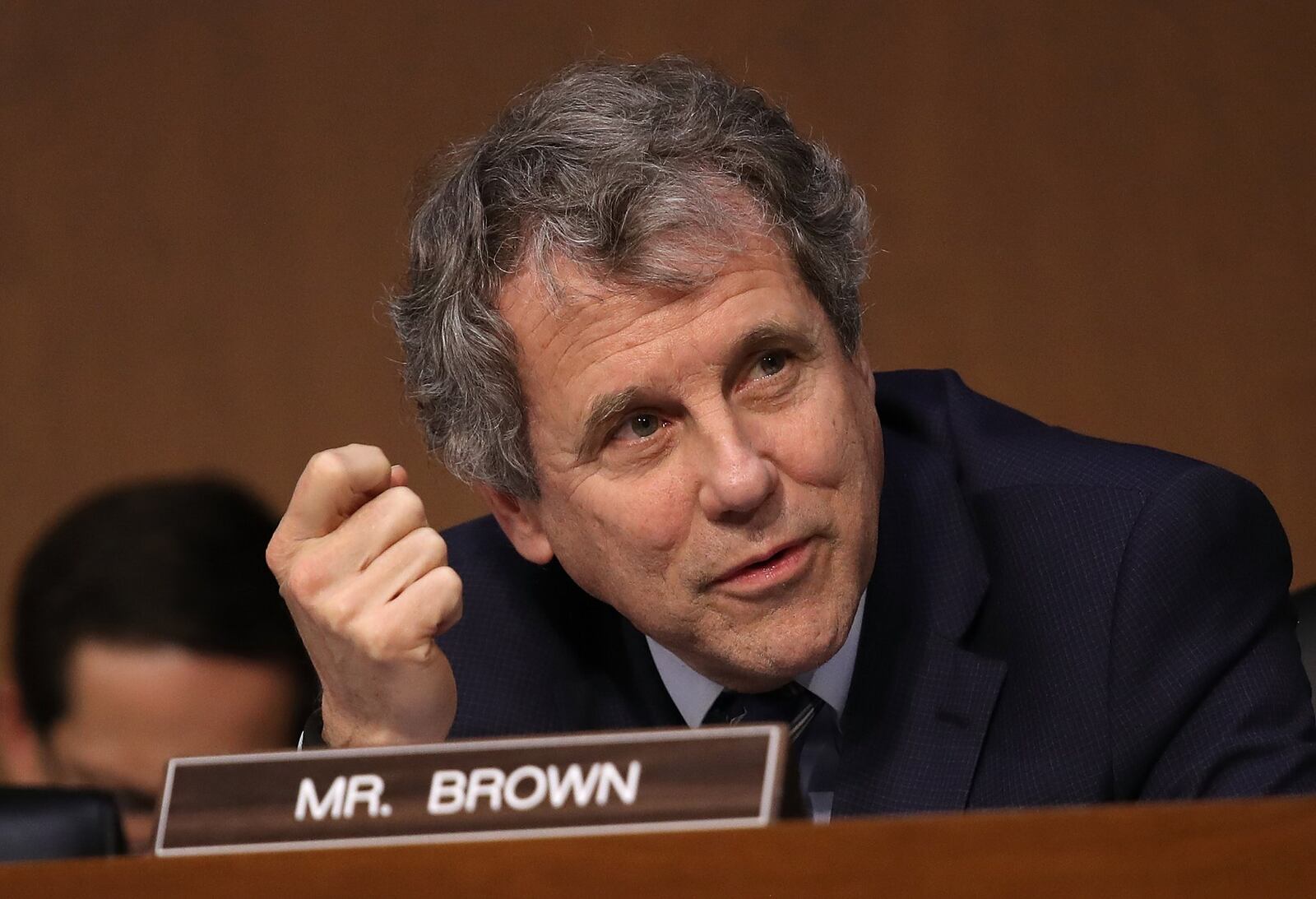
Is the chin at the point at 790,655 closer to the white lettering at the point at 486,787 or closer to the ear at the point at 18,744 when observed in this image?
the white lettering at the point at 486,787

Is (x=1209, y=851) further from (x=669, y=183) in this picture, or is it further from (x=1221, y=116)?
(x=1221, y=116)

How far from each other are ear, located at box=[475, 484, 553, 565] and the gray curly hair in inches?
1.4

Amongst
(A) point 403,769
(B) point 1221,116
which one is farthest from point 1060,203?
(A) point 403,769

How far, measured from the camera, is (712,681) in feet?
5.68

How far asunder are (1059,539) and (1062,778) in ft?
0.76

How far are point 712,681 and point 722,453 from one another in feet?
1.16

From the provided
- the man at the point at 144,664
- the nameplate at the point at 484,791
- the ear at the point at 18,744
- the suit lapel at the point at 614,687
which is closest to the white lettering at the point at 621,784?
the nameplate at the point at 484,791

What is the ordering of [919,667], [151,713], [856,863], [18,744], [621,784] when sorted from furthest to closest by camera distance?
[18,744], [151,713], [919,667], [621,784], [856,863]

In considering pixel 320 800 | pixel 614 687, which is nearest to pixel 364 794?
pixel 320 800

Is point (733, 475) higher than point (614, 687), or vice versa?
point (733, 475)

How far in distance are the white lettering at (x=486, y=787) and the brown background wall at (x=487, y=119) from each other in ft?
6.81

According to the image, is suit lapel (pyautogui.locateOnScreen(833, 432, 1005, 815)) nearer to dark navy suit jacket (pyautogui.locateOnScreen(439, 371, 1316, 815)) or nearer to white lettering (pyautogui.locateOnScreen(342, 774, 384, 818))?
dark navy suit jacket (pyautogui.locateOnScreen(439, 371, 1316, 815))

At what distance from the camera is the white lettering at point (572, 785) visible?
87cm

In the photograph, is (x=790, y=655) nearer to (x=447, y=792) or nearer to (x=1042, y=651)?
(x=1042, y=651)
